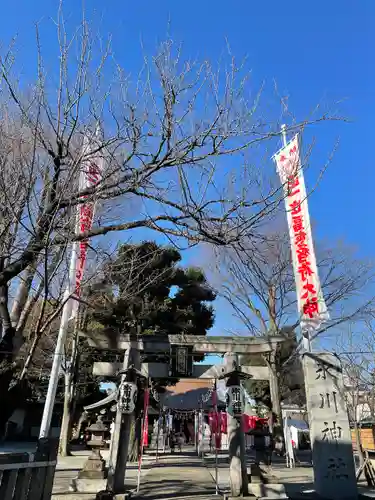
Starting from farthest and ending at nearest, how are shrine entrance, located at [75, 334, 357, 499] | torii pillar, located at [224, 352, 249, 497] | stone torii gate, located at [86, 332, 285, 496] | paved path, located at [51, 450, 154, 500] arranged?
1. stone torii gate, located at [86, 332, 285, 496]
2. shrine entrance, located at [75, 334, 357, 499]
3. torii pillar, located at [224, 352, 249, 497]
4. paved path, located at [51, 450, 154, 500]

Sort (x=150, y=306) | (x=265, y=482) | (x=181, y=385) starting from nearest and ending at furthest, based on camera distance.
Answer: (x=265, y=482) < (x=150, y=306) < (x=181, y=385)

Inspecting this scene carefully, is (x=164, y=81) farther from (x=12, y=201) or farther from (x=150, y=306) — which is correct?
(x=150, y=306)

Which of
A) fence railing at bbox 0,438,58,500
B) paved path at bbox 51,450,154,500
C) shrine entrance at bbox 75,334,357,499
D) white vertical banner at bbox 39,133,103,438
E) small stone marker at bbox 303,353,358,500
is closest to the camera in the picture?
fence railing at bbox 0,438,58,500

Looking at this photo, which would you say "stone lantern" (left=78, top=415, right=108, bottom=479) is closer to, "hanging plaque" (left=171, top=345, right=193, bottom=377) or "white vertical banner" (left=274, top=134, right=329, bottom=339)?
"hanging plaque" (left=171, top=345, right=193, bottom=377)

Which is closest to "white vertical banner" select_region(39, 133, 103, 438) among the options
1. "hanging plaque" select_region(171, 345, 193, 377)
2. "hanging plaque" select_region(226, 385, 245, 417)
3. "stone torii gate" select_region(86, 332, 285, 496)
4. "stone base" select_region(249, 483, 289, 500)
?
"stone torii gate" select_region(86, 332, 285, 496)

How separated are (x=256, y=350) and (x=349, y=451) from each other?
3.34 m

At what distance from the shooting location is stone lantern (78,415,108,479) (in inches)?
362

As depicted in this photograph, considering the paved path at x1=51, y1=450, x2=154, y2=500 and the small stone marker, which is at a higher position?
the small stone marker

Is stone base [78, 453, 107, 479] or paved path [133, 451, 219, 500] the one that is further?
paved path [133, 451, 219, 500]

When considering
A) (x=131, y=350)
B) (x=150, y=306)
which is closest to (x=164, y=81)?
(x=131, y=350)

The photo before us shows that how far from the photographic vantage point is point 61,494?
28.5ft

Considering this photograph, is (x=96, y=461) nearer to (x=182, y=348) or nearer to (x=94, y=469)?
(x=94, y=469)

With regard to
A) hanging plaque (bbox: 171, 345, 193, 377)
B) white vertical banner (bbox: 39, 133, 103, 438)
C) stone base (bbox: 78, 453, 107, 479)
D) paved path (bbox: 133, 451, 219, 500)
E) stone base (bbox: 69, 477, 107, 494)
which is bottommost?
paved path (bbox: 133, 451, 219, 500)

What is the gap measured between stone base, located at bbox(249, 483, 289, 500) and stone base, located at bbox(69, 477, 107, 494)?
3.41 m
